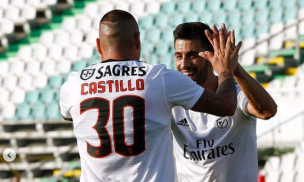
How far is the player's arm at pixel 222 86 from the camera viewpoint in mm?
3547

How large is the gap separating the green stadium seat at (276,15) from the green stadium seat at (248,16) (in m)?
0.37

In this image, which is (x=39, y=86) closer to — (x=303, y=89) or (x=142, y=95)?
(x=303, y=89)

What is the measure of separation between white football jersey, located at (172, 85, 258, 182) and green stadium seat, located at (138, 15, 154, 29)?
31.2 ft

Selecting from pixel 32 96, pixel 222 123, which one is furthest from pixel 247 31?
pixel 222 123

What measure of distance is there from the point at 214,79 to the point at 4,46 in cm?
1121

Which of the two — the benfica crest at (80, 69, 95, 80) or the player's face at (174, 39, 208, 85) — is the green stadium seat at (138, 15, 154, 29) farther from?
the benfica crest at (80, 69, 95, 80)

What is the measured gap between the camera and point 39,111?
12.9 metres

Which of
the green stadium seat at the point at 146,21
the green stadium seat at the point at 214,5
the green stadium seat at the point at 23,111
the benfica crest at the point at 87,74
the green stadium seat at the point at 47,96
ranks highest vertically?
the benfica crest at the point at 87,74

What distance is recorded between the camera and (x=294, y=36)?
11836 millimetres

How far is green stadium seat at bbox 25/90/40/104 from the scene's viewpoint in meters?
13.3

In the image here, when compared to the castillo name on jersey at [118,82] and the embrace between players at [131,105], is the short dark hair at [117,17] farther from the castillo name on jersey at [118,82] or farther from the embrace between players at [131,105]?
the castillo name on jersey at [118,82]

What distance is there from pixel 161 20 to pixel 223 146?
9.54 metres

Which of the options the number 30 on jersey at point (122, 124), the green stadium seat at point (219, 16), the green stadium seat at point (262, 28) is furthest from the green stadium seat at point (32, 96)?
the number 30 on jersey at point (122, 124)

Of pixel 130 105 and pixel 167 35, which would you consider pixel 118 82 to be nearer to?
pixel 130 105
